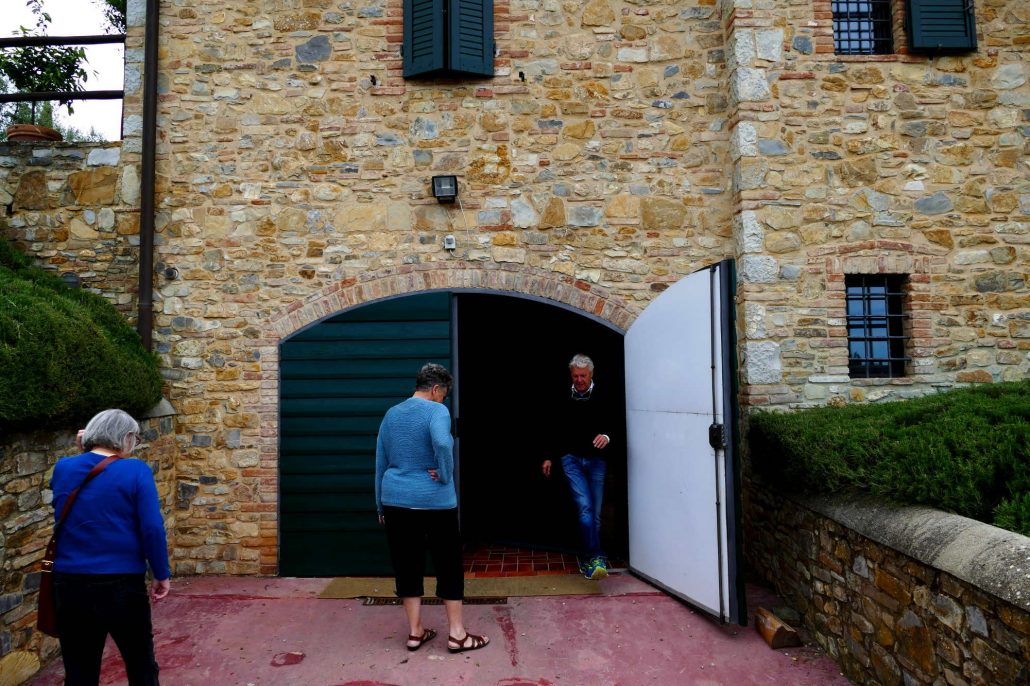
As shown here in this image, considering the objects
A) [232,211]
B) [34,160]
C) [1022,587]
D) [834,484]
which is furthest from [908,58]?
[34,160]

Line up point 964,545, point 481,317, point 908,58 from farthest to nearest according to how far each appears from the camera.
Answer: point 481,317, point 908,58, point 964,545

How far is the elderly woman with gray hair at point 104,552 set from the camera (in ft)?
9.14

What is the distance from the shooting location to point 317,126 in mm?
5766

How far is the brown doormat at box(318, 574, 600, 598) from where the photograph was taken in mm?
5023

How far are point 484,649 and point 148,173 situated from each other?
485 cm

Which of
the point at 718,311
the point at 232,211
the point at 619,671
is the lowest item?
the point at 619,671

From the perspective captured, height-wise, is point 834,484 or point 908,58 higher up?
point 908,58

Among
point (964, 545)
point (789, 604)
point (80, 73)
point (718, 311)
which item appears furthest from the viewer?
point (80, 73)

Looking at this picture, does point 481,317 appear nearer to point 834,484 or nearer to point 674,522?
point 674,522

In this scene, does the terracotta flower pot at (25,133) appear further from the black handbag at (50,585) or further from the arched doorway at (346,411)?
the black handbag at (50,585)

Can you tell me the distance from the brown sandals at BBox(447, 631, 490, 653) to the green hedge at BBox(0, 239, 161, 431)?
2.77 meters

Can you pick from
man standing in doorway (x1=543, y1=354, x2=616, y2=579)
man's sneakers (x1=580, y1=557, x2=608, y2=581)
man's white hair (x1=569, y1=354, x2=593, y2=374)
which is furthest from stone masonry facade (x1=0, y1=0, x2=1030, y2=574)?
man's sneakers (x1=580, y1=557, x2=608, y2=581)

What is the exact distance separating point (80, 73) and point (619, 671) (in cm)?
761

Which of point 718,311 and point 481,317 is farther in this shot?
point 481,317
